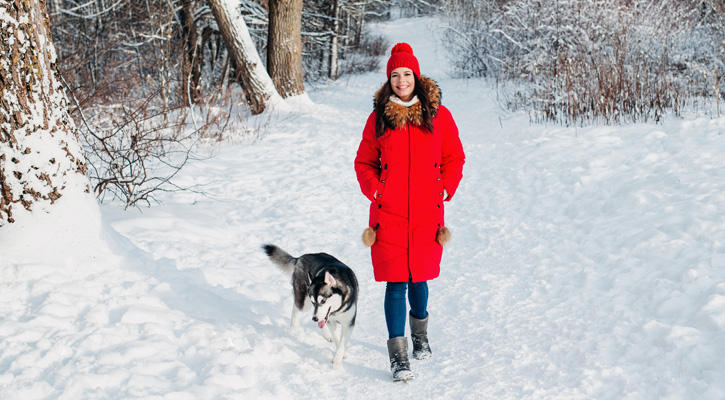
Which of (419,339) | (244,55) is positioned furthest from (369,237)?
(244,55)

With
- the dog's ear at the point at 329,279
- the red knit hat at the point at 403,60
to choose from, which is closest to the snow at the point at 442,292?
the dog's ear at the point at 329,279

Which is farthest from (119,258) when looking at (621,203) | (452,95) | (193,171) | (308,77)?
(308,77)

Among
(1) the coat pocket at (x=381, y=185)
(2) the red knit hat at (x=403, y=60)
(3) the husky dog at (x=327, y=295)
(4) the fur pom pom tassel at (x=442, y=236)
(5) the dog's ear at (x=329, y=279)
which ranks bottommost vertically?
(3) the husky dog at (x=327, y=295)

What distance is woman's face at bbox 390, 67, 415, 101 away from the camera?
10.2 feet

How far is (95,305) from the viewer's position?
3334mm

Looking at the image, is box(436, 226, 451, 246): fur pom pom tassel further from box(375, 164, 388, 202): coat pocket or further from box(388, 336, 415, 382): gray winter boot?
box(388, 336, 415, 382): gray winter boot

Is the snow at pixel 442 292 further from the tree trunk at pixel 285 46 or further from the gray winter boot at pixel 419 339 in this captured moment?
the tree trunk at pixel 285 46

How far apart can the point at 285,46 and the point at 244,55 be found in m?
1.43

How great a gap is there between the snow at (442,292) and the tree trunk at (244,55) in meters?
5.22

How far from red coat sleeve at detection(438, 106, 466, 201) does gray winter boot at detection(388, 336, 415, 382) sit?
3.04ft

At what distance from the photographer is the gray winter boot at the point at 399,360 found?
3152 millimetres

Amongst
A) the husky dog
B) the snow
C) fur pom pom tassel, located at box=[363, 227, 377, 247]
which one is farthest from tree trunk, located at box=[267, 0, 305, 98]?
fur pom pom tassel, located at box=[363, 227, 377, 247]

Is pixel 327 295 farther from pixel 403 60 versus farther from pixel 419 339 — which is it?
pixel 403 60

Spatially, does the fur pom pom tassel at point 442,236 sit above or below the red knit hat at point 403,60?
below
